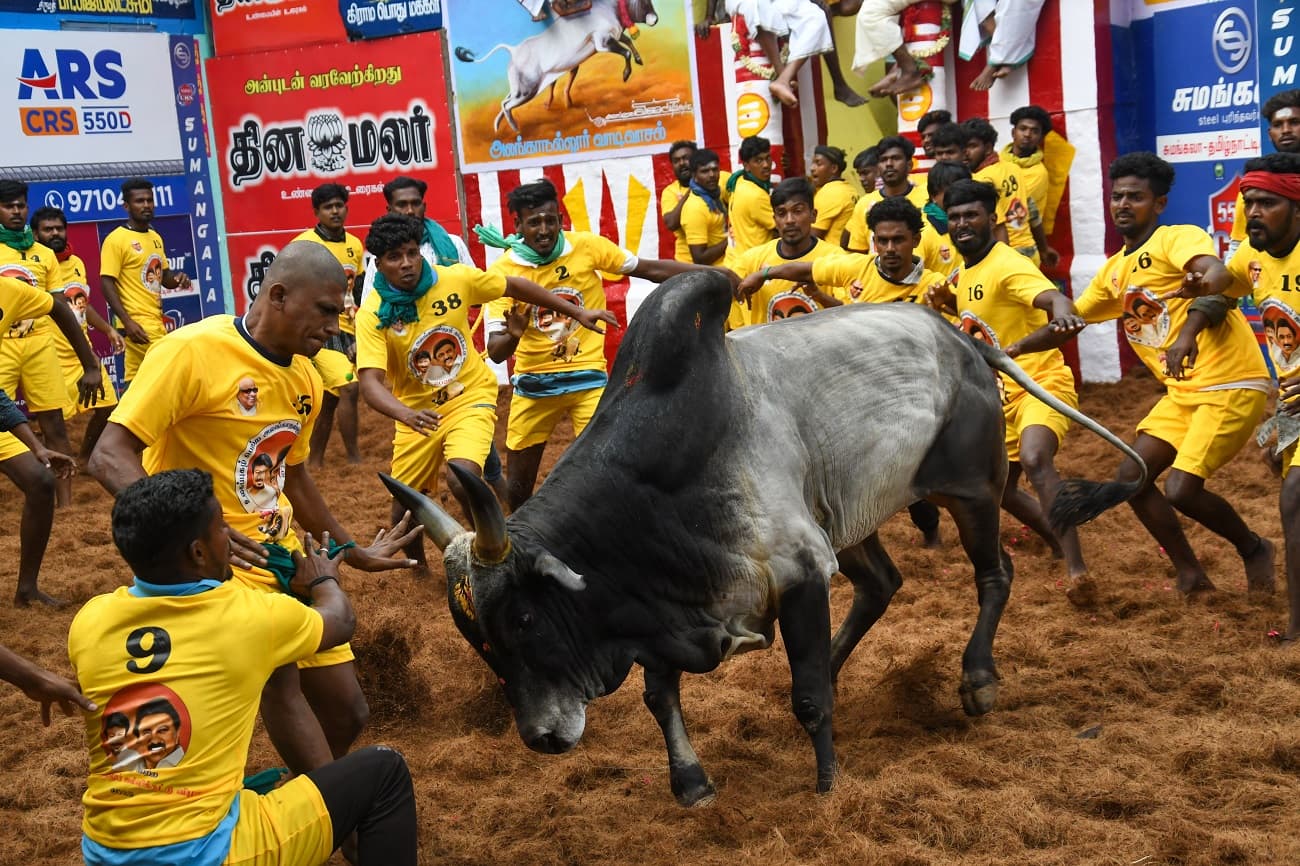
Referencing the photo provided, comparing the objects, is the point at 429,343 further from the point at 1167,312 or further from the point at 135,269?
the point at 135,269

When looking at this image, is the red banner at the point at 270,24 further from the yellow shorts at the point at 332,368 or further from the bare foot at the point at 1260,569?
the bare foot at the point at 1260,569

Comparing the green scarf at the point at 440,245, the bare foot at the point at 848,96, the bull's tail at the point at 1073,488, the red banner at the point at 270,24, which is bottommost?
the bull's tail at the point at 1073,488

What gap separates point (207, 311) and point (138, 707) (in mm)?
13312

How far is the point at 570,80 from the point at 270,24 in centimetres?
413

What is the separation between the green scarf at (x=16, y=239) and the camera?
991 cm

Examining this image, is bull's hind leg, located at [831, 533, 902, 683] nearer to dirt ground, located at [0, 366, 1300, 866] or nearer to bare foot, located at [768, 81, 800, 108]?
dirt ground, located at [0, 366, 1300, 866]

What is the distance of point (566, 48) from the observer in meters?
12.9

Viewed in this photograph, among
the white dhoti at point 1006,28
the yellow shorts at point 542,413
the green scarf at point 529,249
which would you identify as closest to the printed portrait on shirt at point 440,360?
the yellow shorts at point 542,413

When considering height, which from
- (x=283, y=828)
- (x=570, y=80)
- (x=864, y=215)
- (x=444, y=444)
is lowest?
(x=283, y=828)

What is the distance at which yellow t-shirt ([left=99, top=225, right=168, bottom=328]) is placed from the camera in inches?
447

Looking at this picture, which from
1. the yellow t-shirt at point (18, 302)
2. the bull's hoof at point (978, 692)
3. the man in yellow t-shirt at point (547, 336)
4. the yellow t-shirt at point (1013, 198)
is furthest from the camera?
the yellow t-shirt at point (1013, 198)

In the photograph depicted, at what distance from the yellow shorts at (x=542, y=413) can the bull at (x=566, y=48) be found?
5628 mm

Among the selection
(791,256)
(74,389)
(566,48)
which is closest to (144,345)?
(74,389)

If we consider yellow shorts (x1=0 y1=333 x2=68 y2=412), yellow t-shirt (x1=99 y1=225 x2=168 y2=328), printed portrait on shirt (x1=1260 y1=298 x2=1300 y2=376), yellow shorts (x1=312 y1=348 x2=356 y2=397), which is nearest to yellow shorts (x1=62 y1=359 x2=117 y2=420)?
yellow t-shirt (x1=99 y1=225 x2=168 y2=328)
